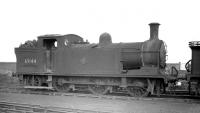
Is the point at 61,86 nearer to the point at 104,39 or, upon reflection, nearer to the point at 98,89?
the point at 98,89

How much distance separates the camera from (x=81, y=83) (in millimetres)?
14508

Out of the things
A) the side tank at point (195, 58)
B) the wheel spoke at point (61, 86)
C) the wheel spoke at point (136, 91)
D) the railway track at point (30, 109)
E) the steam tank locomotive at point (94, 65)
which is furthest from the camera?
the wheel spoke at point (61, 86)

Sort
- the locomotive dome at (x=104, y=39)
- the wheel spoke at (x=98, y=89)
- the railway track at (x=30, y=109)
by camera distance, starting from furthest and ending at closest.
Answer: the locomotive dome at (x=104, y=39) → the wheel spoke at (x=98, y=89) → the railway track at (x=30, y=109)

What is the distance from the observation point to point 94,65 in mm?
14250

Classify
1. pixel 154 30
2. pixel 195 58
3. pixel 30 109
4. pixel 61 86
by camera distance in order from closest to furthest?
pixel 30 109 → pixel 195 58 → pixel 154 30 → pixel 61 86

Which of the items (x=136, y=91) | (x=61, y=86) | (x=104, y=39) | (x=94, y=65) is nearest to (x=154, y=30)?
(x=104, y=39)

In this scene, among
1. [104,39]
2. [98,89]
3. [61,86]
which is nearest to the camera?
[98,89]

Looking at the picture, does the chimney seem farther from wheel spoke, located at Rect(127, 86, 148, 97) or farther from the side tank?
wheel spoke, located at Rect(127, 86, 148, 97)

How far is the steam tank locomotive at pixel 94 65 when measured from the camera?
13.0m

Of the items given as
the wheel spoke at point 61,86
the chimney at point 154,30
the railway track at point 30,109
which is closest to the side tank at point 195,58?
the chimney at point 154,30

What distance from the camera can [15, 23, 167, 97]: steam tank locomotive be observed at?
42.7 ft

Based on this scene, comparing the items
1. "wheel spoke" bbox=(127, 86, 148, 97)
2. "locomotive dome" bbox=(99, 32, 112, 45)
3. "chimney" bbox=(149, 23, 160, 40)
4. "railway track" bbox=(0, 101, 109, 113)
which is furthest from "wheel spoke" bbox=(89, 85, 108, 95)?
"railway track" bbox=(0, 101, 109, 113)

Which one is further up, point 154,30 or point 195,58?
point 154,30

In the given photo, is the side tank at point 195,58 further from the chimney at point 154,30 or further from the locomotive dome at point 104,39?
the locomotive dome at point 104,39
